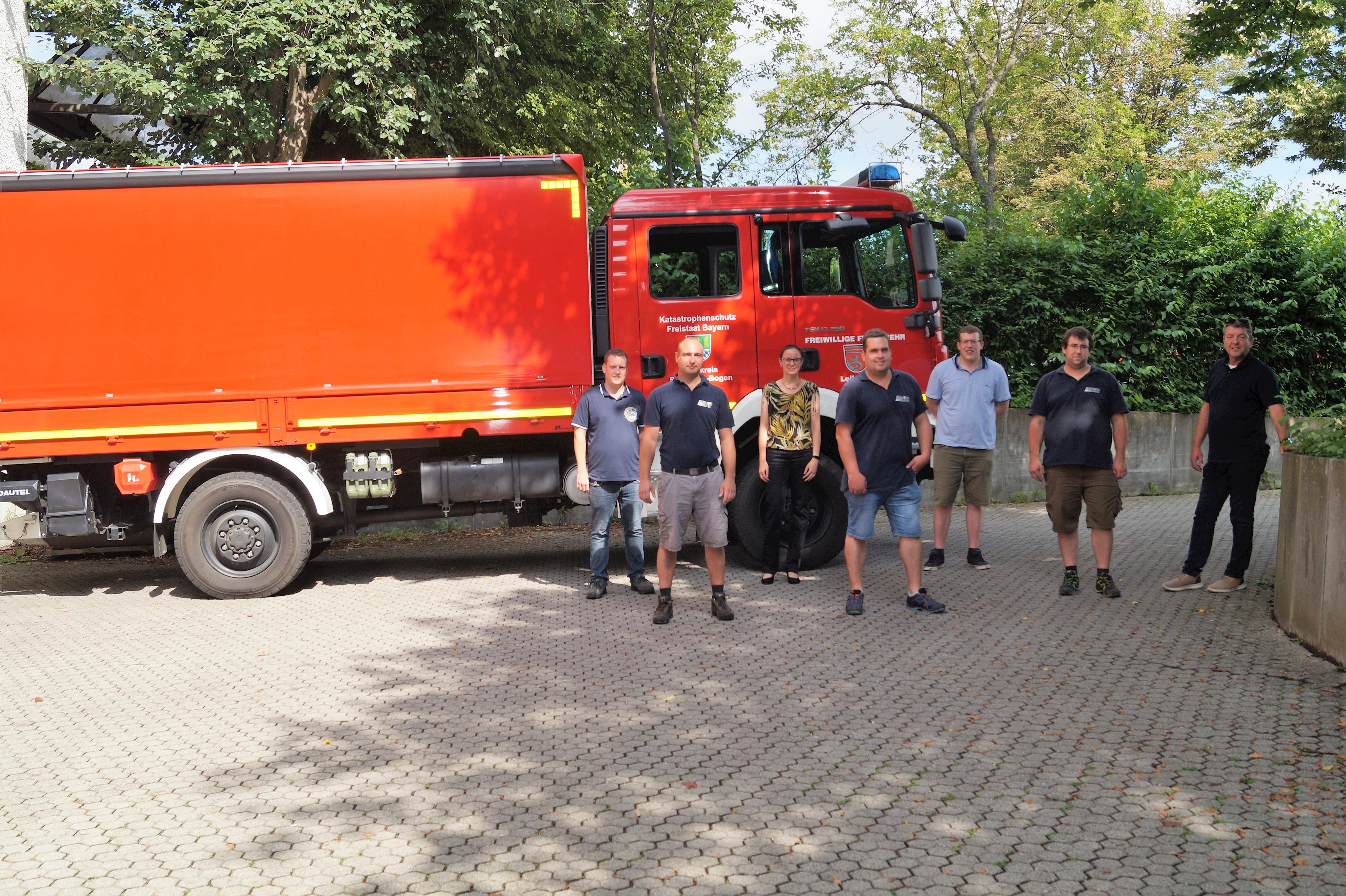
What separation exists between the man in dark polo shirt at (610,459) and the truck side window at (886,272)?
6.99 feet

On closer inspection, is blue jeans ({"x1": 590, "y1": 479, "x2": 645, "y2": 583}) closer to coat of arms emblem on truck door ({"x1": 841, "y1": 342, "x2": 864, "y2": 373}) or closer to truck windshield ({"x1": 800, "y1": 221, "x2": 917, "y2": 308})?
coat of arms emblem on truck door ({"x1": 841, "y1": 342, "x2": 864, "y2": 373})

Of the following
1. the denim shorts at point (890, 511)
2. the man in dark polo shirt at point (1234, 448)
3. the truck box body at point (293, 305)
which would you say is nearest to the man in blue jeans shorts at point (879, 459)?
the denim shorts at point (890, 511)

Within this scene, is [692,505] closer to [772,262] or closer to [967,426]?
[772,262]

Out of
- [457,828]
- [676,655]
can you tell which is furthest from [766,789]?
[676,655]

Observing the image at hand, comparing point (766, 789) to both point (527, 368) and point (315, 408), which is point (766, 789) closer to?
point (527, 368)

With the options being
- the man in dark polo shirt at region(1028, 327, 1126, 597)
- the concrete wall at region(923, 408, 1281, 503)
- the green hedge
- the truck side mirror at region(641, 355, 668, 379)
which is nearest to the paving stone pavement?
the man in dark polo shirt at region(1028, 327, 1126, 597)

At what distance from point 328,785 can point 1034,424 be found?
541cm

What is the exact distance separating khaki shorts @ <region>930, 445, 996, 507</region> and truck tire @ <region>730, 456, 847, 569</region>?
82 centimetres

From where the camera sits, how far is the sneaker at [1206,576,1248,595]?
7.43 metres

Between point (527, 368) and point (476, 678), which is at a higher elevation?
point (527, 368)

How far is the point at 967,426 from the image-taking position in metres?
8.51

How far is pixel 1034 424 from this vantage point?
7.59m

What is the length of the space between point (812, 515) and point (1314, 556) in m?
3.54

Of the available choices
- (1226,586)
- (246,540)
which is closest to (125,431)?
(246,540)
